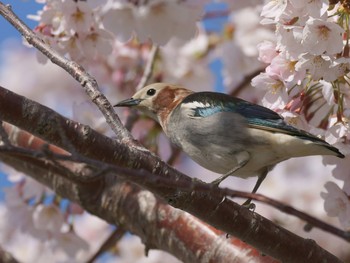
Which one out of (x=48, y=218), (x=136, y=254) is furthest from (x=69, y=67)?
(x=136, y=254)

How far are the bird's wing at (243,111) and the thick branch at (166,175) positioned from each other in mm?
477

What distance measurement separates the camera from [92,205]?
350cm

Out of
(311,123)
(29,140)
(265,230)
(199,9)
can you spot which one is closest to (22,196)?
(29,140)

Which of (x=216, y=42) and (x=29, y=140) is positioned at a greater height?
(x=216, y=42)

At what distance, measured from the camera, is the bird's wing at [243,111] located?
9.29ft

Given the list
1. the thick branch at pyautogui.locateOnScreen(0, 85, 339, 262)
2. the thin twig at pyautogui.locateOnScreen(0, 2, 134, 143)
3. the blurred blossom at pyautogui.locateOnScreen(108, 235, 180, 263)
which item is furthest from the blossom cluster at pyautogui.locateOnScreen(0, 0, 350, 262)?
the thin twig at pyautogui.locateOnScreen(0, 2, 134, 143)

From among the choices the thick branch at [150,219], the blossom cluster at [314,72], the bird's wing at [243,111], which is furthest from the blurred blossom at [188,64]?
the blossom cluster at [314,72]

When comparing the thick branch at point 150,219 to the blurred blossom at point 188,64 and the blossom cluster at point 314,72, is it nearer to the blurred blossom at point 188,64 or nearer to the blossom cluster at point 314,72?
the blossom cluster at point 314,72

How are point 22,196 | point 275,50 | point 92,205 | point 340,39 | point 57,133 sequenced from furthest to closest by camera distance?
point 22,196, point 92,205, point 275,50, point 340,39, point 57,133

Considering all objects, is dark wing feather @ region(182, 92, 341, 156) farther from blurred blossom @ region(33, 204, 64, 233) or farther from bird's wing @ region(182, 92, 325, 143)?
blurred blossom @ region(33, 204, 64, 233)

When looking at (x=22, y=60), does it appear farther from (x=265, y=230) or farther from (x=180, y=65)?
(x=265, y=230)

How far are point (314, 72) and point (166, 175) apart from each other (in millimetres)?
640

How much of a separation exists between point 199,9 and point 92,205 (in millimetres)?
967

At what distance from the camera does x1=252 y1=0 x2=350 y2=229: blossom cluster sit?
250cm
